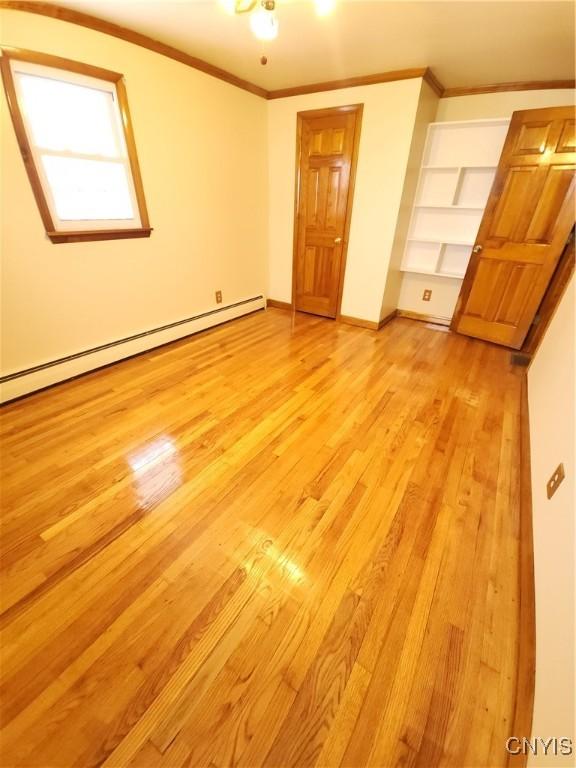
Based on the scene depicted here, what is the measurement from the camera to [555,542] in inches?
44.9

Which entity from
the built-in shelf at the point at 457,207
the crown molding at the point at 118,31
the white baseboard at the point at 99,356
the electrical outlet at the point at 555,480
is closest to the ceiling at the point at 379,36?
the crown molding at the point at 118,31

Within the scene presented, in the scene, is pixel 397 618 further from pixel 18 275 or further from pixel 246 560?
pixel 18 275

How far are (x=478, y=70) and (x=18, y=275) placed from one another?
12.7 feet

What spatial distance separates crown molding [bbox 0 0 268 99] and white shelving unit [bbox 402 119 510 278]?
2067mm

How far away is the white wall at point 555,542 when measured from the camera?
81 cm

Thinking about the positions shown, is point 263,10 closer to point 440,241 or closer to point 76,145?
point 76,145

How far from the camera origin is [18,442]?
6.06ft

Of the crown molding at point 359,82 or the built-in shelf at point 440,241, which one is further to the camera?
the built-in shelf at point 440,241

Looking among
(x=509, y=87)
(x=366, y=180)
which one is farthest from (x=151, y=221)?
(x=509, y=87)

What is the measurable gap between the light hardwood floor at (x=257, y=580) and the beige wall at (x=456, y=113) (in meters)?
1.84

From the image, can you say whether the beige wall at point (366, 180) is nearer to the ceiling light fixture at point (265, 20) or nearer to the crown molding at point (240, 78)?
the crown molding at point (240, 78)

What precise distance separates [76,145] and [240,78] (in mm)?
1773

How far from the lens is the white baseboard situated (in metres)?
2.20

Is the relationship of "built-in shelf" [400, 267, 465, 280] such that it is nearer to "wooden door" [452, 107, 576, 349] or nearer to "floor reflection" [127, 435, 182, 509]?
"wooden door" [452, 107, 576, 349]
